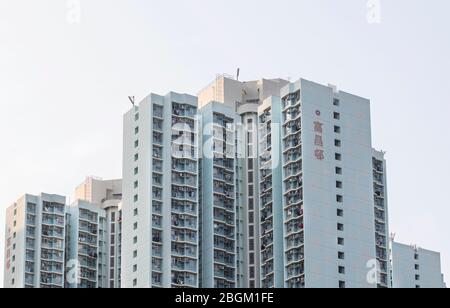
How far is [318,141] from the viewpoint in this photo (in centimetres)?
9719

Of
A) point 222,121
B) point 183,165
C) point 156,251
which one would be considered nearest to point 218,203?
point 183,165

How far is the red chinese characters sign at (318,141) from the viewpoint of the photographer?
317 ft

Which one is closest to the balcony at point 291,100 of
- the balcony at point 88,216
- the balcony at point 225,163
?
the balcony at point 225,163

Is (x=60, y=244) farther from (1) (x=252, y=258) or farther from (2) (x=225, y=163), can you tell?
(1) (x=252, y=258)

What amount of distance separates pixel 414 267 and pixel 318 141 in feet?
131

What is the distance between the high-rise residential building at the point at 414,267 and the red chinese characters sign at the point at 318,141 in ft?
115

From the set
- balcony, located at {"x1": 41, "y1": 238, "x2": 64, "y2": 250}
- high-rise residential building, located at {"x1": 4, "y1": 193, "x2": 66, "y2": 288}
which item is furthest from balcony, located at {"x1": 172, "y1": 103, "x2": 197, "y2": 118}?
balcony, located at {"x1": 41, "y1": 238, "x2": 64, "y2": 250}

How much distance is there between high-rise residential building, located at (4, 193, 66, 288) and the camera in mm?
117875

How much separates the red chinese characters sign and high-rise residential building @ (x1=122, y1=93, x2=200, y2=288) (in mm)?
10060

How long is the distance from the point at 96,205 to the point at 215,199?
103 feet

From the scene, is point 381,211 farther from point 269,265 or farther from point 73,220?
point 73,220

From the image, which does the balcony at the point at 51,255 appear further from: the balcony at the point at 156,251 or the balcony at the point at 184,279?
the balcony at the point at 184,279

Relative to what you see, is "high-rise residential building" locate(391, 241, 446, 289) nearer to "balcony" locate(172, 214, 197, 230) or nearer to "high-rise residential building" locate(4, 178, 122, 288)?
"high-rise residential building" locate(4, 178, 122, 288)

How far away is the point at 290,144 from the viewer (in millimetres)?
97125
